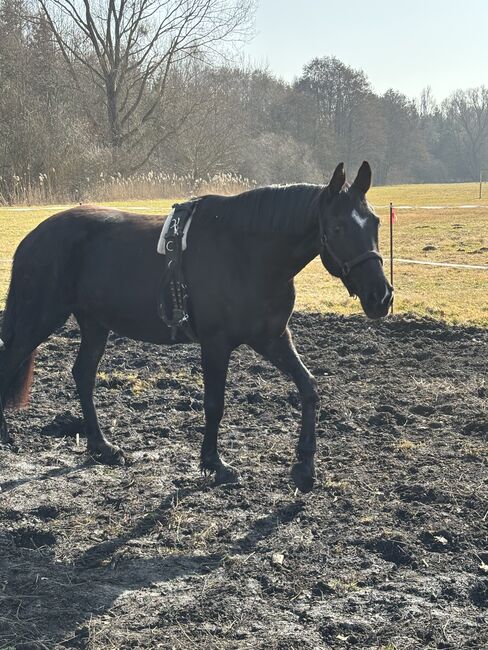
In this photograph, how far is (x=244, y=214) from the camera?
4.75 metres

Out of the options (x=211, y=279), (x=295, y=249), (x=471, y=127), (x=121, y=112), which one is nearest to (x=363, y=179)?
(x=295, y=249)

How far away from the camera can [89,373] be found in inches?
219

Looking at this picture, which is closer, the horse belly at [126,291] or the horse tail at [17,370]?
the horse belly at [126,291]

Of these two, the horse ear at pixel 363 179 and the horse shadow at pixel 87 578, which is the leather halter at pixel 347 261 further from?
the horse shadow at pixel 87 578

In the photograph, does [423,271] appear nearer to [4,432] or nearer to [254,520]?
[4,432]

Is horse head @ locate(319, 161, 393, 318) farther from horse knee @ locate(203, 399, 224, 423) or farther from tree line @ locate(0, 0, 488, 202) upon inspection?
tree line @ locate(0, 0, 488, 202)

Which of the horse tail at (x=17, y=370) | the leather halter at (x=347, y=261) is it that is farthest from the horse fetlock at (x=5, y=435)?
the leather halter at (x=347, y=261)

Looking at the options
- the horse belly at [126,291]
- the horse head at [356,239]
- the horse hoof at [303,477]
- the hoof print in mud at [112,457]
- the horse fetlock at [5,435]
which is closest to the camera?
the horse head at [356,239]

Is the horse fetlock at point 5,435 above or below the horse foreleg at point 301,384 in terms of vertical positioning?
below

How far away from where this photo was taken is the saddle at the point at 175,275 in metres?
4.87

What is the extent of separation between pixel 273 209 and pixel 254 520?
5.87ft

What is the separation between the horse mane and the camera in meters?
4.54

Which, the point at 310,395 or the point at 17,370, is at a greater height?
the point at 17,370

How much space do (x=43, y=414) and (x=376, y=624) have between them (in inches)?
148
